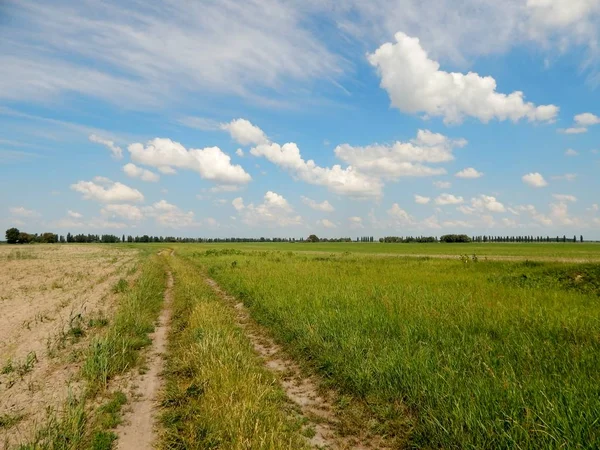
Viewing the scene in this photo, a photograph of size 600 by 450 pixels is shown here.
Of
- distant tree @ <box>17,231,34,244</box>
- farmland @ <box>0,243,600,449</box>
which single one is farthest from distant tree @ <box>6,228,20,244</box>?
farmland @ <box>0,243,600,449</box>

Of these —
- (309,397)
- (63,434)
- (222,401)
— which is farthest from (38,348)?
(309,397)

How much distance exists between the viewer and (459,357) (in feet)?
21.5

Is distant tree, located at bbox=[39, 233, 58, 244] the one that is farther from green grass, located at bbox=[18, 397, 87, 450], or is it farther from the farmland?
green grass, located at bbox=[18, 397, 87, 450]

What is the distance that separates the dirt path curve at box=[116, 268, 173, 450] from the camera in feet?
15.7

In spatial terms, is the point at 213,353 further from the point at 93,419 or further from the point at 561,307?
the point at 561,307

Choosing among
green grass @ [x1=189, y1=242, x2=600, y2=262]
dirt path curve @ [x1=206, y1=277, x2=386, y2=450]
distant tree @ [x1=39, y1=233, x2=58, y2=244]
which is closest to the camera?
dirt path curve @ [x1=206, y1=277, x2=386, y2=450]

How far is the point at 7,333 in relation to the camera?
34.5 ft

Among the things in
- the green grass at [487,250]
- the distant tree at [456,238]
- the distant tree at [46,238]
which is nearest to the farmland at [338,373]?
the green grass at [487,250]

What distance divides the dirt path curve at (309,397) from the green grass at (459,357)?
33 cm

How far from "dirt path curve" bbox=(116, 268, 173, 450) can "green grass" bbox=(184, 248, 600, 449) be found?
3.06 m

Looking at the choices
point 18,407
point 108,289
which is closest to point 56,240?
point 108,289

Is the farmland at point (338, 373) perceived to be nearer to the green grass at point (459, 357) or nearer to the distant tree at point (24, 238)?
the green grass at point (459, 357)

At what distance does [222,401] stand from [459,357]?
4.38m

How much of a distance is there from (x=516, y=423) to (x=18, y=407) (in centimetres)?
747
